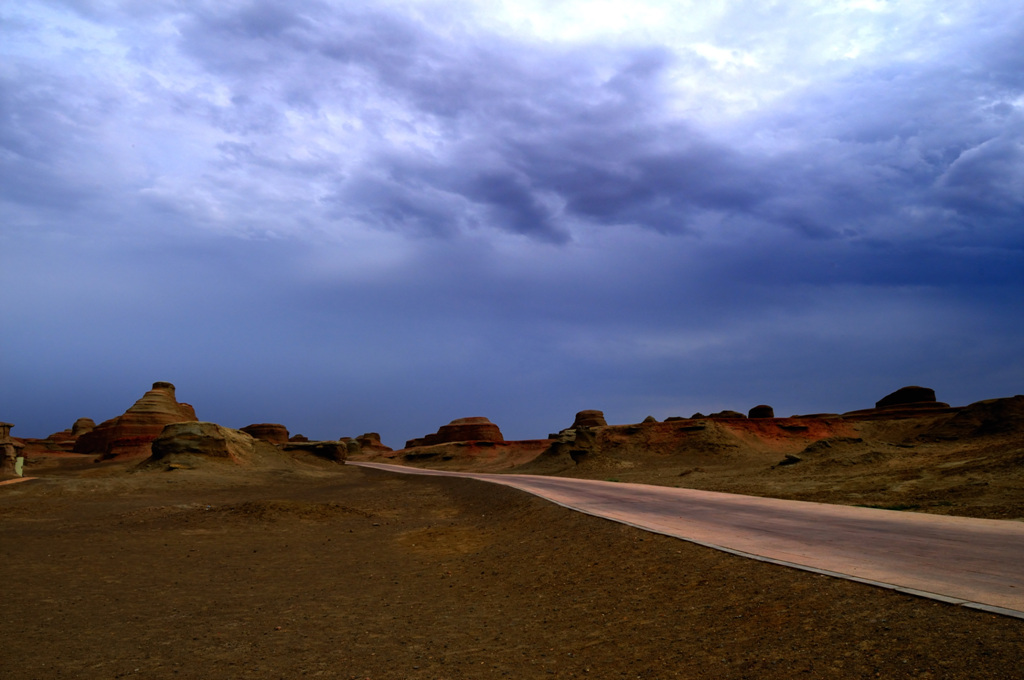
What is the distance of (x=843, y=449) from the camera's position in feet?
107

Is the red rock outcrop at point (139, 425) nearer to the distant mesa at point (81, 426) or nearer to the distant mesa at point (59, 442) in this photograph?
the distant mesa at point (59, 442)

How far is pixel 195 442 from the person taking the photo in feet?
128

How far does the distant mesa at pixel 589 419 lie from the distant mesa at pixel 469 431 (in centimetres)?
2702

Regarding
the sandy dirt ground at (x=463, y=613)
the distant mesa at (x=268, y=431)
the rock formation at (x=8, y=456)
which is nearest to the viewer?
the sandy dirt ground at (x=463, y=613)

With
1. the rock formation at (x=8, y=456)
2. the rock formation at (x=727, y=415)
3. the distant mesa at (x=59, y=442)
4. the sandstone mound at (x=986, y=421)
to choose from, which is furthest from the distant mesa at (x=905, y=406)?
the distant mesa at (x=59, y=442)

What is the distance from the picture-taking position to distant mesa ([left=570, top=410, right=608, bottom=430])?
78938mm

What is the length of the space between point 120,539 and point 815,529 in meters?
16.4

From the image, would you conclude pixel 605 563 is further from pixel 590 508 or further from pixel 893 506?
pixel 893 506

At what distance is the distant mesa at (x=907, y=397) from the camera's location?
68.4m

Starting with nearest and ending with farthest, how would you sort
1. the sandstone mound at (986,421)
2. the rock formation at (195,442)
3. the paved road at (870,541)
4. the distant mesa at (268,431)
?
the paved road at (870,541), the sandstone mound at (986,421), the rock formation at (195,442), the distant mesa at (268,431)

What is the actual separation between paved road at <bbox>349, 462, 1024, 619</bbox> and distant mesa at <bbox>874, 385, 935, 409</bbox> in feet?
213

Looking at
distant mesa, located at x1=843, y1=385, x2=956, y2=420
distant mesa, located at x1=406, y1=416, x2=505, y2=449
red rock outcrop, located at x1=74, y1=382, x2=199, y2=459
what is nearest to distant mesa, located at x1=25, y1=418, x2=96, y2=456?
→ red rock outcrop, located at x1=74, y1=382, x2=199, y2=459

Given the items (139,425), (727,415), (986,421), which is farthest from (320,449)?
(986,421)

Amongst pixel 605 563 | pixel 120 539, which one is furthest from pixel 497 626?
pixel 120 539
